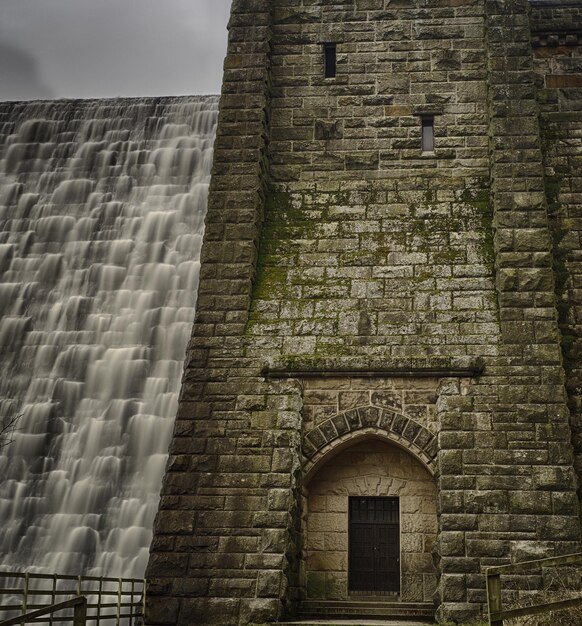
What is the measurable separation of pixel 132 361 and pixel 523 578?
960cm

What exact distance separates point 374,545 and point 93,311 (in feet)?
30.7

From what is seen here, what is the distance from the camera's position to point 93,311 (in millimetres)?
18469

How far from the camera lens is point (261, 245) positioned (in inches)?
517

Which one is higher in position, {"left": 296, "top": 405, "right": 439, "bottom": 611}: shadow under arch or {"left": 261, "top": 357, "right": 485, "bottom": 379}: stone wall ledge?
{"left": 261, "top": 357, "right": 485, "bottom": 379}: stone wall ledge

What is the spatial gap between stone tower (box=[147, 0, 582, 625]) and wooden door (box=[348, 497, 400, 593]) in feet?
0.09

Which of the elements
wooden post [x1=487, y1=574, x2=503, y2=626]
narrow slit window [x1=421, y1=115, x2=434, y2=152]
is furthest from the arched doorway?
narrow slit window [x1=421, y1=115, x2=434, y2=152]

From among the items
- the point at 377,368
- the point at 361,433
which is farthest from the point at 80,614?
the point at 377,368

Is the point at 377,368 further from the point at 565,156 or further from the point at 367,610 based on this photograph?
the point at 565,156

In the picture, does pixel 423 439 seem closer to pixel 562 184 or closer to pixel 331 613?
pixel 331 613

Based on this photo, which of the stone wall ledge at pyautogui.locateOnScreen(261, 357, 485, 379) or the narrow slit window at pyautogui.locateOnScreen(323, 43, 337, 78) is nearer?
the stone wall ledge at pyautogui.locateOnScreen(261, 357, 485, 379)

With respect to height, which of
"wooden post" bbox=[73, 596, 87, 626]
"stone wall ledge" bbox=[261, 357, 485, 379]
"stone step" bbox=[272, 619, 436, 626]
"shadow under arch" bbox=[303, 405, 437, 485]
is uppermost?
"stone wall ledge" bbox=[261, 357, 485, 379]

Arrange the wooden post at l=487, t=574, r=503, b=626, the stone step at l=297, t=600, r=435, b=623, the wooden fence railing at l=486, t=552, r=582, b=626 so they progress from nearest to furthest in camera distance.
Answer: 1. the wooden fence railing at l=486, t=552, r=582, b=626
2. the wooden post at l=487, t=574, r=503, b=626
3. the stone step at l=297, t=600, r=435, b=623

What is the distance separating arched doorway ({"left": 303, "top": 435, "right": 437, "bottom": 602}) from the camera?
11406 mm

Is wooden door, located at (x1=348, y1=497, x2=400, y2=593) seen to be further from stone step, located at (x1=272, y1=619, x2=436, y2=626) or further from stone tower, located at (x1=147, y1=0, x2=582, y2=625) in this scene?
stone step, located at (x1=272, y1=619, x2=436, y2=626)
